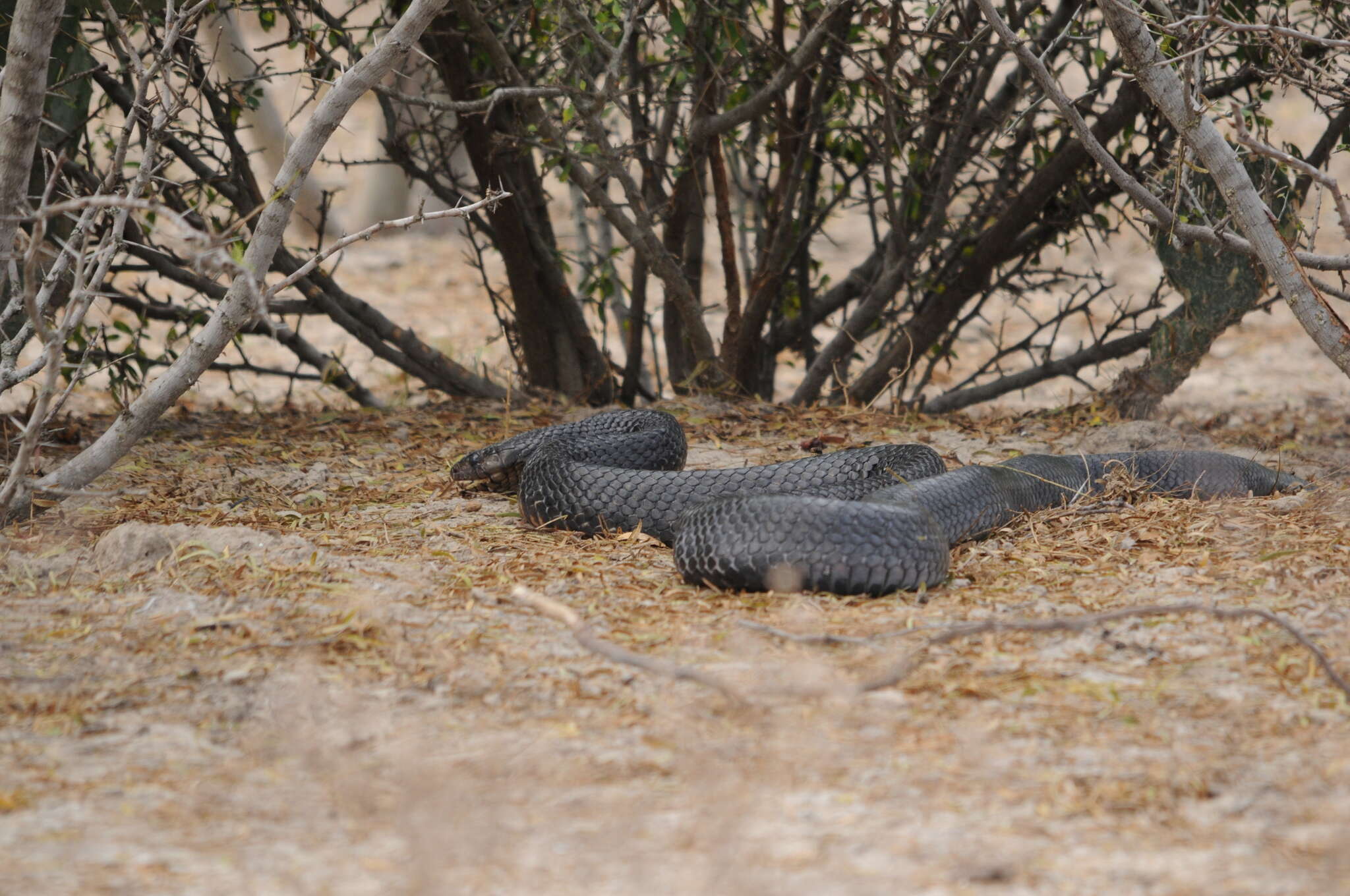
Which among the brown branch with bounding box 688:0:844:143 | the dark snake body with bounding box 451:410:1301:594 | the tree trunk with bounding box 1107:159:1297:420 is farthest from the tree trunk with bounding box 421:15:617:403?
the tree trunk with bounding box 1107:159:1297:420

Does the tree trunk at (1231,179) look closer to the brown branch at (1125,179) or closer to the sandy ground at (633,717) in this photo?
the brown branch at (1125,179)

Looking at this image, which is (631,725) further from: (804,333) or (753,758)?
(804,333)

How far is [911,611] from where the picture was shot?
124 inches

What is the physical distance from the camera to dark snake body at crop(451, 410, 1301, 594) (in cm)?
333

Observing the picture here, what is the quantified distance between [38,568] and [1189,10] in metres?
5.17

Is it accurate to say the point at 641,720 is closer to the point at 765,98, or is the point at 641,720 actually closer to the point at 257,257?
the point at 257,257

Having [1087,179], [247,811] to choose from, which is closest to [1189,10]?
[1087,179]

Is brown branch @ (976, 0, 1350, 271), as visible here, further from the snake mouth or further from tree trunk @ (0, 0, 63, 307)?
tree trunk @ (0, 0, 63, 307)

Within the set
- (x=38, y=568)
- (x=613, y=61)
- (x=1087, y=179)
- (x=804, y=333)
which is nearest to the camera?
(x=38, y=568)

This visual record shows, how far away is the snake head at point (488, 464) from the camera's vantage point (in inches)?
189

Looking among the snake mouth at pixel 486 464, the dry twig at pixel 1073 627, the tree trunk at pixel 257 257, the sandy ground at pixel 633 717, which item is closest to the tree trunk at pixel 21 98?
the tree trunk at pixel 257 257

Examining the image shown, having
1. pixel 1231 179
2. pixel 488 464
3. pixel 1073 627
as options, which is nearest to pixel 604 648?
pixel 1073 627

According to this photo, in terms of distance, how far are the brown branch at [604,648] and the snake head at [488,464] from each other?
1.54 meters

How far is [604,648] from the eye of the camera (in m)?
2.74
